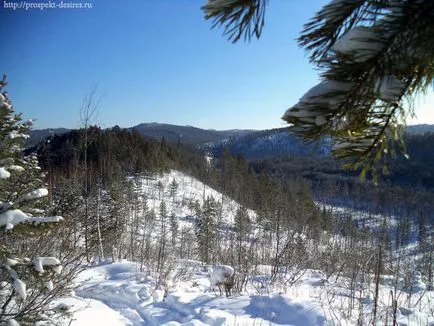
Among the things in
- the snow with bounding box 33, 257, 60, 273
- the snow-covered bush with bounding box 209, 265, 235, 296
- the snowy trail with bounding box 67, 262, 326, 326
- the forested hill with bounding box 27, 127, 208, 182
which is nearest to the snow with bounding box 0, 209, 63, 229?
the snow with bounding box 33, 257, 60, 273

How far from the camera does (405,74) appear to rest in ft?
2.28

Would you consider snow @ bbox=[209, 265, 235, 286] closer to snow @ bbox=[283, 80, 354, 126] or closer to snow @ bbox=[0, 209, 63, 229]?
snow @ bbox=[0, 209, 63, 229]

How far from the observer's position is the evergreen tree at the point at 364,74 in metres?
0.62

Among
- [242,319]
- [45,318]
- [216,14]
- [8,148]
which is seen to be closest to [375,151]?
[216,14]

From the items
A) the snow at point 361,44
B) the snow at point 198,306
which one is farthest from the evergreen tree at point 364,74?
the snow at point 198,306

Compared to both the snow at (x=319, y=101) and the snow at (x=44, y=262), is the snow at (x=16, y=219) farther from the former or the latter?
the snow at (x=319, y=101)

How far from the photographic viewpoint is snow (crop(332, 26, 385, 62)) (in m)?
Answer: 0.62

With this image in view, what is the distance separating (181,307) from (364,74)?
4.45m

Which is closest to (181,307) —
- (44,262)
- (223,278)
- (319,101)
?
(223,278)

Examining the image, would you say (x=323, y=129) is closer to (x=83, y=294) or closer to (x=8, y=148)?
(x=8, y=148)

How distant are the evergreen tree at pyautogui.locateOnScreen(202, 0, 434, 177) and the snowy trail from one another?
126 inches

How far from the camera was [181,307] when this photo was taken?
14.6 ft

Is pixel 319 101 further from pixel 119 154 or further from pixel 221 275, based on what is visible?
pixel 119 154

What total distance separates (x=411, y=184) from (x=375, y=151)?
342ft
